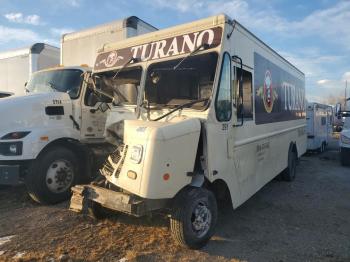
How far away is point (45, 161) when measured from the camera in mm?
6004

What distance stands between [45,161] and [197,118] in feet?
10.3

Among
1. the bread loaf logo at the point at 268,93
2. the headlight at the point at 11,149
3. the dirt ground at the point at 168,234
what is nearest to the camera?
the dirt ground at the point at 168,234

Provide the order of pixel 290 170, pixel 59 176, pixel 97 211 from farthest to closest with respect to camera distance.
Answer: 1. pixel 290 170
2. pixel 59 176
3. pixel 97 211

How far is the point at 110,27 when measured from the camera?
7.88m

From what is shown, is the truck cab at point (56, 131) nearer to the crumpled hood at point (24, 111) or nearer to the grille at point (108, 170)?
the crumpled hood at point (24, 111)

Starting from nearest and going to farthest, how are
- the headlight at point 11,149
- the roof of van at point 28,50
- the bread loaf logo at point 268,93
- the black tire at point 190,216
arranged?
the black tire at point 190,216 → the headlight at point 11,149 → the bread loaf logo at point 268,93 → the roof of van at point 28,50

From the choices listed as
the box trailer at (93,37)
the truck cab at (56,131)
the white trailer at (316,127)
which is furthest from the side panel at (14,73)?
the white trailer at (316,127)

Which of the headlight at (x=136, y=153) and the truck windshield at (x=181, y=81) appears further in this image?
the truck windshield at (x=181, y=81)

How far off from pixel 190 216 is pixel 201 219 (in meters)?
0.29

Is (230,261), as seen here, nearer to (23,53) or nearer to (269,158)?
(269,158)

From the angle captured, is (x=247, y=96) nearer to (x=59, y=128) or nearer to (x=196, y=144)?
(x=196, y=144)

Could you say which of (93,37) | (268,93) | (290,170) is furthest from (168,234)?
(93,37)

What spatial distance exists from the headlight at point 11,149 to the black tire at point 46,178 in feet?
1.12

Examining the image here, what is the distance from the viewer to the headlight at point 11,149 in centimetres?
574
